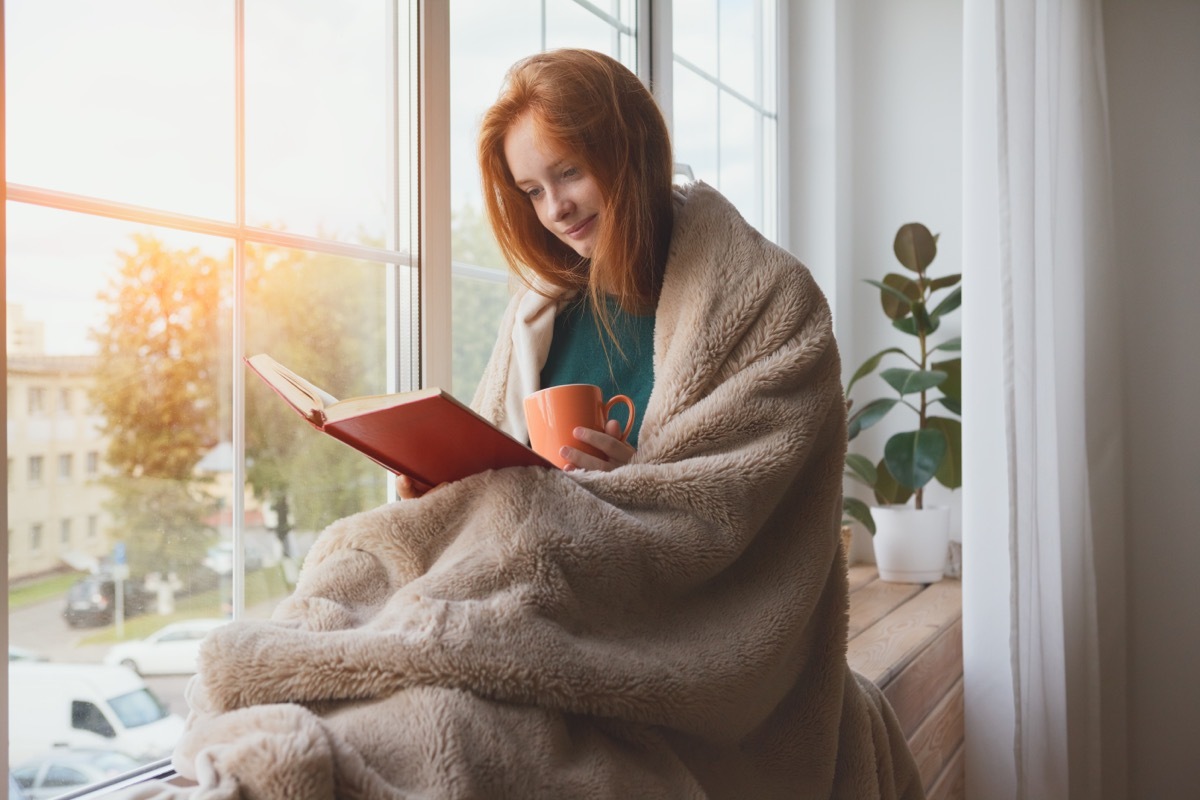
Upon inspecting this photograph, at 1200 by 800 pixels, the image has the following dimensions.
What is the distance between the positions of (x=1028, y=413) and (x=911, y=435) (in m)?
0.67

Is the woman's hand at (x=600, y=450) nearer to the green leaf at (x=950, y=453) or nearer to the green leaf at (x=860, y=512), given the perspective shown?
the green leaf at (x=860, y=512)

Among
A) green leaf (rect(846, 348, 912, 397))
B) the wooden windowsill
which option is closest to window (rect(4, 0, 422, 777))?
the wooden windowsill

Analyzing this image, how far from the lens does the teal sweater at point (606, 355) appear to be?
1233 millimetres

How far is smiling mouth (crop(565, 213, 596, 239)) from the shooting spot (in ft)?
3.93

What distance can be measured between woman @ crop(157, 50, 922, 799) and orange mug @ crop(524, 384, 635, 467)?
1.1 inches

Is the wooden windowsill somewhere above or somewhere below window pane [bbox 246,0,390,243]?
below

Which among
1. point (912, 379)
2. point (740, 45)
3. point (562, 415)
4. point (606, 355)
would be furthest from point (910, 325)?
point (562, 415)

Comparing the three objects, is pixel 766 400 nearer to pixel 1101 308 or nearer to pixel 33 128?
pixel 33 128

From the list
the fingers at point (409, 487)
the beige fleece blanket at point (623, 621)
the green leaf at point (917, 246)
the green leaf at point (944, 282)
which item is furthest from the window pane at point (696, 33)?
the fingers at point (409, 487)

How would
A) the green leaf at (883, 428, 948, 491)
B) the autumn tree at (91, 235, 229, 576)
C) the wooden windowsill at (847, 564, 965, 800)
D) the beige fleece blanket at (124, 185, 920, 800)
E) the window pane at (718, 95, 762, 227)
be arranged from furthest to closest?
1. the window pane at (718, 95, 762, 227)
2. the green leaf at (883, 428, 948, 491)
3. the wooden windowsill at (847, 564, 965, 800)
4. the autumn tree at (91, 235, 229, 576)
5. the beige fleece blanket at (124, 185, 920, 800)

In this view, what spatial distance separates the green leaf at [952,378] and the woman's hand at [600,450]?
1796 millimetres

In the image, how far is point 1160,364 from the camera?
231 centimetres

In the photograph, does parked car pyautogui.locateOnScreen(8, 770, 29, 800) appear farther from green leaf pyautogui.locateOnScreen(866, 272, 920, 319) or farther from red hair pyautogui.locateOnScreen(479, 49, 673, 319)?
green leaf pyautogui.locateOnScreen(866, 272, 920, 319)

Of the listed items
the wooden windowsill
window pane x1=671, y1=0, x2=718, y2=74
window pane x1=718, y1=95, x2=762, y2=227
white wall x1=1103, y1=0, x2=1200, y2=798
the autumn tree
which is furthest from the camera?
window pane x1=718, y1=95, x2=762, y2=227
